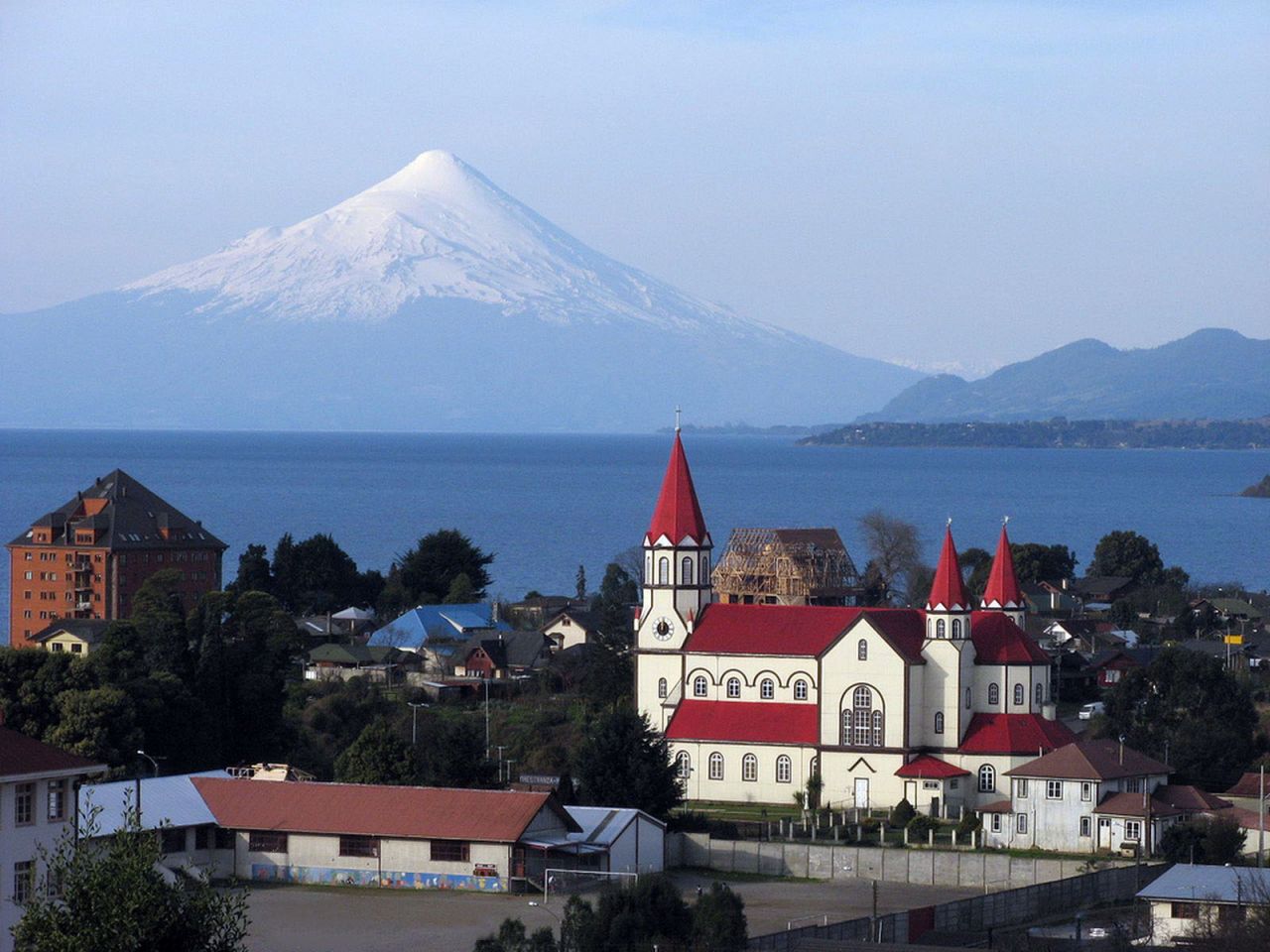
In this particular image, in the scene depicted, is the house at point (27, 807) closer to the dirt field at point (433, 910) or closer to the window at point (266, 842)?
the dirt field at point (433, 910)

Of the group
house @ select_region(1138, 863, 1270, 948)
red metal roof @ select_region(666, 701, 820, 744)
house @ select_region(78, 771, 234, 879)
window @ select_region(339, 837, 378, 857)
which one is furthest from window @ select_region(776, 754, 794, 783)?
house @ select_region(1138, 863, 1270, 948)

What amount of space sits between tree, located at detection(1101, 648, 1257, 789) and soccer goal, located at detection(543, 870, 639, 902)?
51.0 ft

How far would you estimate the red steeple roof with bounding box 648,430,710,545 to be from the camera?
59312mm

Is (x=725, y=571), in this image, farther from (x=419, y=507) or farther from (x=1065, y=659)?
(x=419, y=507)

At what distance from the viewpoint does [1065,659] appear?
70.6m

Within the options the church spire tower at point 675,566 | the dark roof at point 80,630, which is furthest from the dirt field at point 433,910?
the dark roof at point 80,630

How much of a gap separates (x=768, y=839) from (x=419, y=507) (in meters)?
140

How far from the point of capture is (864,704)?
54875 mm

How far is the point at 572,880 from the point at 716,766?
1290 cm

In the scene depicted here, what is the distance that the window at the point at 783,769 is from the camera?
55.2 metres

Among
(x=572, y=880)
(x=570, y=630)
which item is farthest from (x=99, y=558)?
(x=572, y=880)

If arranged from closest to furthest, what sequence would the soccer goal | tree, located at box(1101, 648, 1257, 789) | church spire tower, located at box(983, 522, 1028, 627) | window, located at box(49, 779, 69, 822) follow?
window, located at box(49, 779, 69, 822), the soccer goal, tree, located at box(1101, 648, 1257, 789), church spire tower, located at box(983, 522, 1028, 627)

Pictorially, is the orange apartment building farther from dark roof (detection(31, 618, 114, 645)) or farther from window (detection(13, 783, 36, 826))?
window (detection(13, 783, 36, 826))

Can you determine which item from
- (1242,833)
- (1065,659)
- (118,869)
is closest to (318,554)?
(1065,659)
